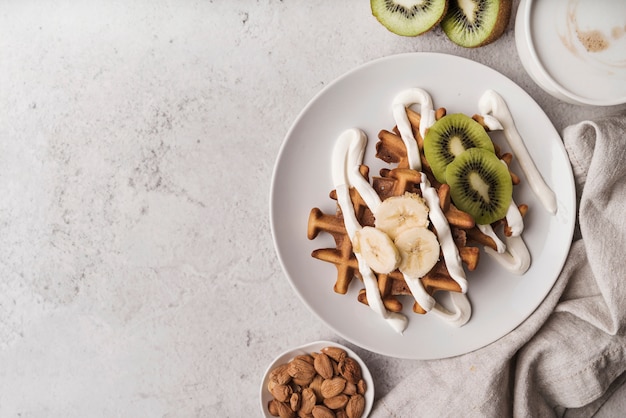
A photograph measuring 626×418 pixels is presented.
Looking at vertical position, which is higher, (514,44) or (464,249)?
(514,44)

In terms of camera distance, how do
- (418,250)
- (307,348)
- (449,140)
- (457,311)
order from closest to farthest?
(418,250) → (449,140) → (457,311) → (307,348)

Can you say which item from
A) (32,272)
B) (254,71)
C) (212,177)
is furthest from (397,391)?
(32,272)

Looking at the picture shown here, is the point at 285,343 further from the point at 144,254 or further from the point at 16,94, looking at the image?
the point at 16,94

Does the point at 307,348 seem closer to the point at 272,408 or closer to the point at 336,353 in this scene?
the point at 336,353

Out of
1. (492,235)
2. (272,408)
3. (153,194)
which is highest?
(492,235)

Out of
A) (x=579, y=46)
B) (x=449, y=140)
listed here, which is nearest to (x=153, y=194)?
(x=449, y=140)

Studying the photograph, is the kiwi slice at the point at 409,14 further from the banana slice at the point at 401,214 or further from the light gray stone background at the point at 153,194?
the banana slice at the point at 401,214

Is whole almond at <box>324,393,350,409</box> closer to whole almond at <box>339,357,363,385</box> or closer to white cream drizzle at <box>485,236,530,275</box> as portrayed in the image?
whole almond at <box>339,357,363,385</box>
